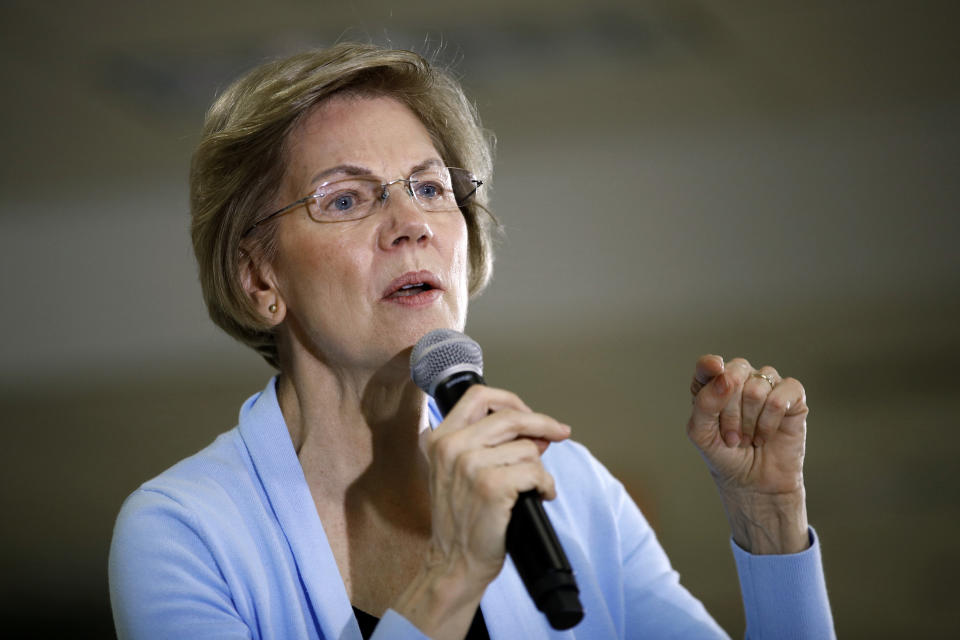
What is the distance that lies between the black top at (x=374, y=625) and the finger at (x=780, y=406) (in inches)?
23.4

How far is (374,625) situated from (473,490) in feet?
1.80

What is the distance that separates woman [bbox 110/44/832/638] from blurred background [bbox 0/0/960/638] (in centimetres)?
186

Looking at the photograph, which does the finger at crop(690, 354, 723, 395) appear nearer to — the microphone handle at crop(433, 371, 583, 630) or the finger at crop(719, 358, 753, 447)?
the finger at crop(719, 358, 753, 447)

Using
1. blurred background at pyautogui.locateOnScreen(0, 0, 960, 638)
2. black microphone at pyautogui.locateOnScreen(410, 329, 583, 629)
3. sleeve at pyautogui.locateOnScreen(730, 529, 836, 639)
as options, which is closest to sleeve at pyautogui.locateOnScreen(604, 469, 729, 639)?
sleeve at pyautogui.locateOnScreen(730, 529, 836, 639)

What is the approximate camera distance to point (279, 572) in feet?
4.44

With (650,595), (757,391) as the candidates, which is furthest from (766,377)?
(650,595)

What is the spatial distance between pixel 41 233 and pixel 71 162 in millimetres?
326

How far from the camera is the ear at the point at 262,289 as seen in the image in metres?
1.56

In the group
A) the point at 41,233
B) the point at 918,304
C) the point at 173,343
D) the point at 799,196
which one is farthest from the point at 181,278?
the point at 918,304

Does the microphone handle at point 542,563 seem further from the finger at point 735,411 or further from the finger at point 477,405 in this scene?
the finger at point 735,411

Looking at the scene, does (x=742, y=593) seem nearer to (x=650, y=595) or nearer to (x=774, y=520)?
(x=774, y=520)

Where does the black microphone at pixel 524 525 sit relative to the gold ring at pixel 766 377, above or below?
below

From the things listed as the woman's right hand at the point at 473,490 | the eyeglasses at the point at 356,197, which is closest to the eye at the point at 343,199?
the eyeglasses at the point at 356,197

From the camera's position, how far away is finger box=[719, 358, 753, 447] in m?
1.35
